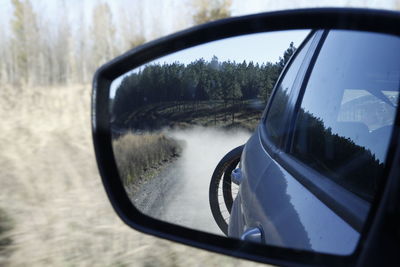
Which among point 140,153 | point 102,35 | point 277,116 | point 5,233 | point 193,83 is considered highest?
point 102,35

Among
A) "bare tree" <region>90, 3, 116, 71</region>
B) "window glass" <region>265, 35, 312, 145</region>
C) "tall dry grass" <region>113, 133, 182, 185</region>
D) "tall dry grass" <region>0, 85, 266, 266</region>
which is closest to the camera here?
"tall dry grass" <region>113, 133, 182, 185</region>

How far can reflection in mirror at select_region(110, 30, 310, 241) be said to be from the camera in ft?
5.64

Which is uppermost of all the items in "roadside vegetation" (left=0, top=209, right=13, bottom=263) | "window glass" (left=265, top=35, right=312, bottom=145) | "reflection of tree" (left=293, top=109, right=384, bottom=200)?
"window glass" (left=265, top=35, right=312, bottom=145)

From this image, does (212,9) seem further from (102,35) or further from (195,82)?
(195,82)

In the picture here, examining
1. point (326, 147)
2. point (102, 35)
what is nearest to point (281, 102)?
point (326, 147)

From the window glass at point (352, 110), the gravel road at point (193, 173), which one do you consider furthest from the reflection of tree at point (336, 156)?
the gravel road at point (193, 173)

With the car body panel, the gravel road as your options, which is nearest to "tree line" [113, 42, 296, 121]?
the gravel road

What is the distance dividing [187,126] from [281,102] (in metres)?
0.41

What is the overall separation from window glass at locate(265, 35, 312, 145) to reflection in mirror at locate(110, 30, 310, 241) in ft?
0.15

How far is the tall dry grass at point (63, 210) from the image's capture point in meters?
3.03

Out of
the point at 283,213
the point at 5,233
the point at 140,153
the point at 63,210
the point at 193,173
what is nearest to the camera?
the point at 283,213

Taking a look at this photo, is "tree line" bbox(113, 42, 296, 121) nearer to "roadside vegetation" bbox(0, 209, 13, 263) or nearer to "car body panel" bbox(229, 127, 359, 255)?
"car body panel" bbox(229, 127, 359, 255)

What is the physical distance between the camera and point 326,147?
1523 mm

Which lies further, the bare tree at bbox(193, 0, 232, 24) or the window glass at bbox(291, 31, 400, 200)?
the bare tree at bbox(193, 0, 232, 24)
